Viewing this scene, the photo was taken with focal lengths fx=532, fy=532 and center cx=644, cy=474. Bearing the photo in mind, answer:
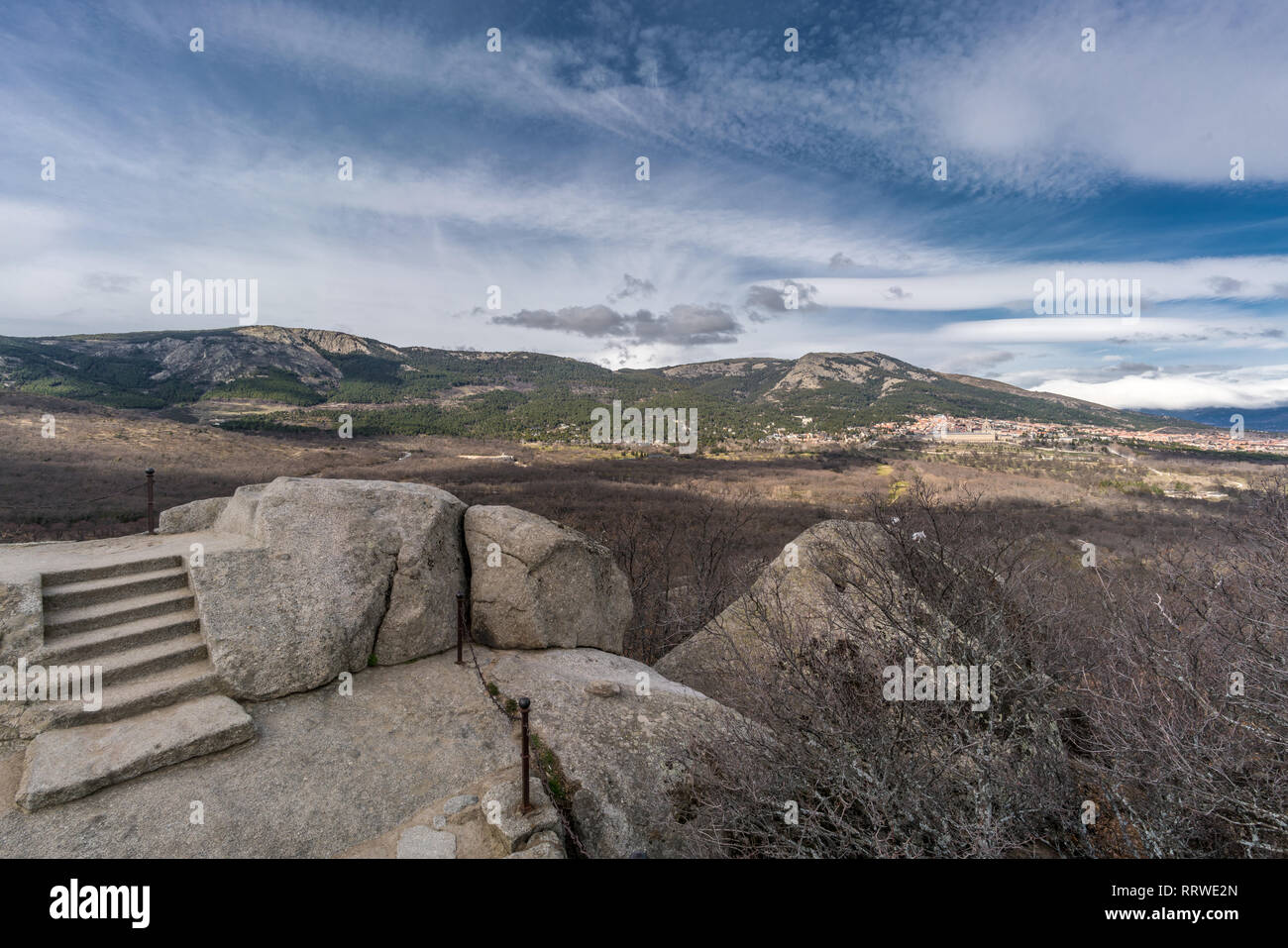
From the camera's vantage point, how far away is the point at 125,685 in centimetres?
576

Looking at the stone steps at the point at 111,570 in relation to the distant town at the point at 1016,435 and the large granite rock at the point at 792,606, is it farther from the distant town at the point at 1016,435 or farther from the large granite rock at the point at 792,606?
the distant town at the point at 1016,435

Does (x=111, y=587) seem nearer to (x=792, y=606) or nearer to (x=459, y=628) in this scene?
(x=459, y=628)

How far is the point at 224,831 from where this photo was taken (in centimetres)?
440

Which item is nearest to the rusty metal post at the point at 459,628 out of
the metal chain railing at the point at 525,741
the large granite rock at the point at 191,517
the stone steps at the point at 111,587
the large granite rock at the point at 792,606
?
the metal chain railing at the point at 525,741

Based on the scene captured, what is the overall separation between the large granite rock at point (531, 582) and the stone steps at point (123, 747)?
3672mm

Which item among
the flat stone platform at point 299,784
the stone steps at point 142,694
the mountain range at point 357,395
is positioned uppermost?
the mountain range at point 357,395

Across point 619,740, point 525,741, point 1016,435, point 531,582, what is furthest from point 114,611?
point 1016,435

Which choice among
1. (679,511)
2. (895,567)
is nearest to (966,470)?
(679,511)

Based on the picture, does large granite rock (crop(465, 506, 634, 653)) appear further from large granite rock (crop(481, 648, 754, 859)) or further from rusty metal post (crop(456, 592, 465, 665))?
rusty metal post (crop(456, 592, 465, 665))

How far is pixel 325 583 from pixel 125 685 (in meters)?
2.08

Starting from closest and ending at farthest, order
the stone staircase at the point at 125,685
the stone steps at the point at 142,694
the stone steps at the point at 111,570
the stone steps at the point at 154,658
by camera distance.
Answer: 1. the stone staircase at the point at 125,685
2. the stone steps at the point at 142,694
3. the stone steps at the point at 154,658
4. the stone steps at the point at 111,570

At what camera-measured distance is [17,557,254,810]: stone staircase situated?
A: 4715mm

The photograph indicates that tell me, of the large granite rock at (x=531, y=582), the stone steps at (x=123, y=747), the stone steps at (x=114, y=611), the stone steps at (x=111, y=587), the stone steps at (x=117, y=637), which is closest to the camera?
the stone steps at (x=123, y=747)

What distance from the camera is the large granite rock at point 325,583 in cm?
629
